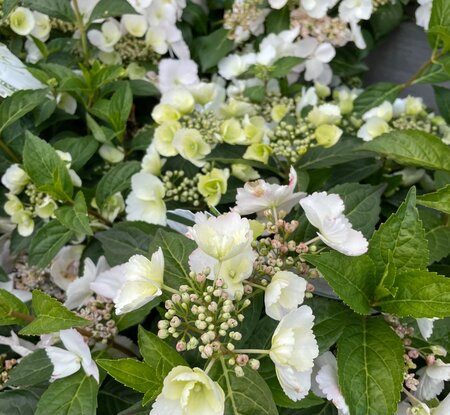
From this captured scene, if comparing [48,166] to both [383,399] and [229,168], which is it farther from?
[383,399]

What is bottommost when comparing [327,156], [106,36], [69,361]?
[69,361]

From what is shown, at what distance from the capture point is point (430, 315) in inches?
26.7

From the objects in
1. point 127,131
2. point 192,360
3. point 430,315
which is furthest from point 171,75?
point 430,315

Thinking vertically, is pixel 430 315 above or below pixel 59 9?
below

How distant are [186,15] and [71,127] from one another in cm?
40

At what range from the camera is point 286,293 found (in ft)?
2.19

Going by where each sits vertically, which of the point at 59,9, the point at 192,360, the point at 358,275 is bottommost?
the point at 192,360

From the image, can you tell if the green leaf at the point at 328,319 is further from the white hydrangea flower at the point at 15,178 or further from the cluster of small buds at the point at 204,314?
the white hydrangea flower at the point at 15,178

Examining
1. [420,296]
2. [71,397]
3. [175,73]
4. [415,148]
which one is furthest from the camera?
[175,73]

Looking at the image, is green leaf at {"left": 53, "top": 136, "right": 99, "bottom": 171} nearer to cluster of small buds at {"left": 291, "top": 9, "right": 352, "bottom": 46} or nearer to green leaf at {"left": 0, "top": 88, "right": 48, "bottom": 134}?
green leaf at {"left": 0, "top": 88, "right": 48, "bottom": 134}

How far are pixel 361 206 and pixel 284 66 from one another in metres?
0.46

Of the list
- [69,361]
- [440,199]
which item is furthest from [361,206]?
[69,361]

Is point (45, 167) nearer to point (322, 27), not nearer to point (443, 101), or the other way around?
point (322, 27)

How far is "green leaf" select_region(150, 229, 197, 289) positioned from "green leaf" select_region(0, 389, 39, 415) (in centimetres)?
32
